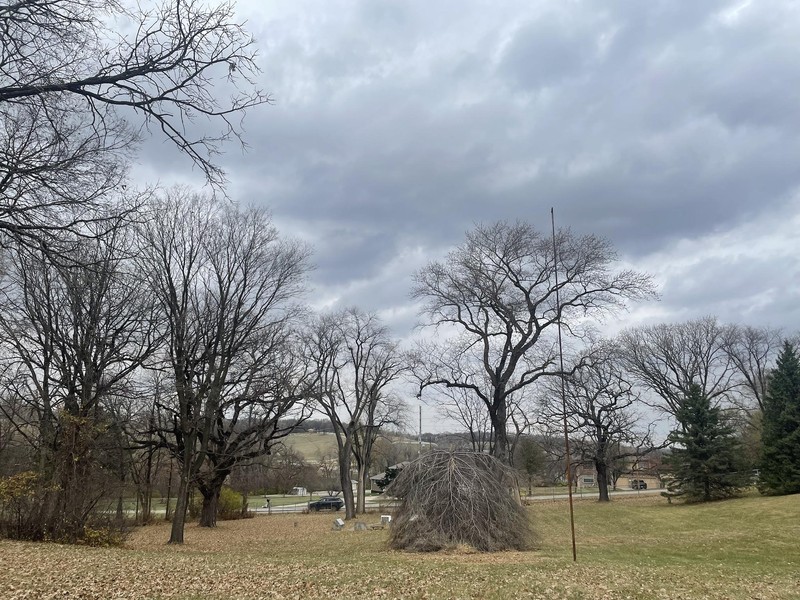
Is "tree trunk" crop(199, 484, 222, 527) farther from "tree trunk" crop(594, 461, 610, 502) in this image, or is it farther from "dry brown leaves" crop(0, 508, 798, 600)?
"tree trunk" crop(594, 461, 610, 502)

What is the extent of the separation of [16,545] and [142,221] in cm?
926

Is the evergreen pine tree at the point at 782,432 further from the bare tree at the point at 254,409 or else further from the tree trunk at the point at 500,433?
the bare tree at the point at 254,409

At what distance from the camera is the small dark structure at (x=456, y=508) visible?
639 inches

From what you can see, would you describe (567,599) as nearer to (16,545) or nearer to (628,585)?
(628,585)

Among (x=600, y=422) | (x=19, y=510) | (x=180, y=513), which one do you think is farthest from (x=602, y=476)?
(x=19, y=510)

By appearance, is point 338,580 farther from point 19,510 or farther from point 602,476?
point 602,476

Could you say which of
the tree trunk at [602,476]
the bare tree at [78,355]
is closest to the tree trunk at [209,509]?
the bare tree at [78,355]

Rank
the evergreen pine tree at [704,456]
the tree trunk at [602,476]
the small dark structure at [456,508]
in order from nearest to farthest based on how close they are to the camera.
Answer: the small dark structure at [456,508] < the evergreen pine tree at [704,456] < the tree trunk at [602,476]

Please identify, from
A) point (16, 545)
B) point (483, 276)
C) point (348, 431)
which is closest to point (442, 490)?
point (16, 545)

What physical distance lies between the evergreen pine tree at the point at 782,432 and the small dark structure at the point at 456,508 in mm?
21793

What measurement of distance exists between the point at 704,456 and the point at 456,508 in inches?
983

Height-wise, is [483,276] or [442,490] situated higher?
[483,276]

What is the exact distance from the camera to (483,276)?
88.1 feet

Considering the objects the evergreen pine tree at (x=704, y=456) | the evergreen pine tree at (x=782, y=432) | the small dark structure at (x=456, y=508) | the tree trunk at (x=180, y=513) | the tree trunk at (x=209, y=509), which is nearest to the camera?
the small dark structure at (x=456, y=508)
